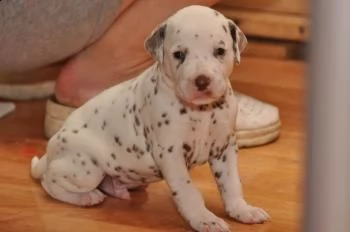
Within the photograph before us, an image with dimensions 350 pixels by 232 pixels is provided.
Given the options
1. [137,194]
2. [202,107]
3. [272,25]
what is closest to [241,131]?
[137,194]

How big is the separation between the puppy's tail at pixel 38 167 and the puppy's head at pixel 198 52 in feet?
0.96

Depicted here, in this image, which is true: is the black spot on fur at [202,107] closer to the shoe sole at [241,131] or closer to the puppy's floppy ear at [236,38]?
the puppy's floppy ear at [236,38]

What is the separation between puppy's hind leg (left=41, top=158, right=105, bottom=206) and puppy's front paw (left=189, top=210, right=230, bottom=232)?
7.1 inches

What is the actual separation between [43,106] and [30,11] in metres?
0.39

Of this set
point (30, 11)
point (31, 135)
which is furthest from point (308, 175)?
point (31, 135)

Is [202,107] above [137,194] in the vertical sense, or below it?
above

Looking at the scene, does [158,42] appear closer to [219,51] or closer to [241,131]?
[219,51]

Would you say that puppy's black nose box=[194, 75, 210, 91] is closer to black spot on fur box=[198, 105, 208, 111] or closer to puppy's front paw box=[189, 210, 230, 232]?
black spot on fur box=[198, 105, 208, 111]

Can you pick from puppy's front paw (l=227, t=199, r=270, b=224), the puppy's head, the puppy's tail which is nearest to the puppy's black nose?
the puppy's head

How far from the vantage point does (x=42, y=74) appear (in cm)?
200

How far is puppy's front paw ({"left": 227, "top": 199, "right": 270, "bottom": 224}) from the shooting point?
1.34 metres

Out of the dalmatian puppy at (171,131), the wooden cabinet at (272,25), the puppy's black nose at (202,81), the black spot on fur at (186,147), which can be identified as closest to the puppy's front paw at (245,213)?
the dalmatian puppy at (171,131)

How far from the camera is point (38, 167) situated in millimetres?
1495

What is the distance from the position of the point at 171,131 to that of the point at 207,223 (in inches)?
5.2
